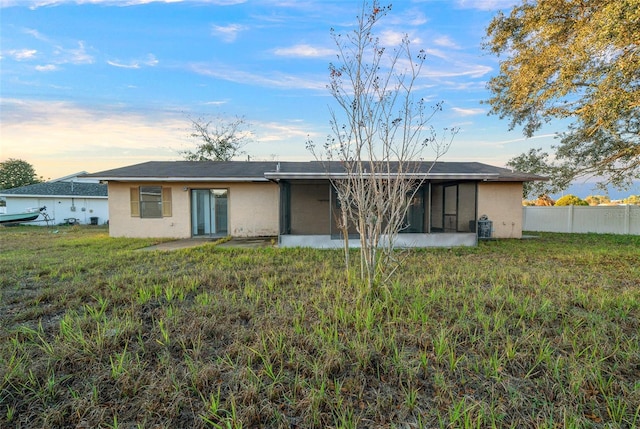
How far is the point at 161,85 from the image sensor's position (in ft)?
40.0

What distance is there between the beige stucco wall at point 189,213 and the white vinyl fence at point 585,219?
12225 mm

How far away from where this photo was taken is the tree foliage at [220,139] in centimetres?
2353

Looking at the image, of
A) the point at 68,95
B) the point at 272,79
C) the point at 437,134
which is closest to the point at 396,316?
the point at 437,134

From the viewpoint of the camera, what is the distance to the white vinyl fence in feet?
41.3

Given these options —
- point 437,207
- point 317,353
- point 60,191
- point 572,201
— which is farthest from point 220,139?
point 317,353

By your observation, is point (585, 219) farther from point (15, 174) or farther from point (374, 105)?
point (15, 174)

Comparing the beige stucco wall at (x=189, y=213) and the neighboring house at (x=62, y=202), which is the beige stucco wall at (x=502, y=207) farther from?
the neighboring house at (x=62, y=202)

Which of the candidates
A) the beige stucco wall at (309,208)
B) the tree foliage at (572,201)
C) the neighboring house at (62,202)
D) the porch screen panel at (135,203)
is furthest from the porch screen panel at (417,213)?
the neighboring house at (62,202)

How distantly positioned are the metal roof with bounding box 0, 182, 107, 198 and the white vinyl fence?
25.0m

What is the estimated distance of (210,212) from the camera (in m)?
11.9

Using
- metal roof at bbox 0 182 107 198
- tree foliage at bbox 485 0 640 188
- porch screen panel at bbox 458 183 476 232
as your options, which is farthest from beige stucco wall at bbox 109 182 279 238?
metal roof at bbox 0 182 107 198

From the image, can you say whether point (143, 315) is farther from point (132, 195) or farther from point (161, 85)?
point (161, 85)

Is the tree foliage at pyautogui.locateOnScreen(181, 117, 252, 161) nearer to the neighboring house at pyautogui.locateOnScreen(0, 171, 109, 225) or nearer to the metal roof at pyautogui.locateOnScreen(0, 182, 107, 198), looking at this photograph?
the metal roof at pyautogui.locateOnScreen(0, 182, 107, 198)

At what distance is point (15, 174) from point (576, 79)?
147ft
